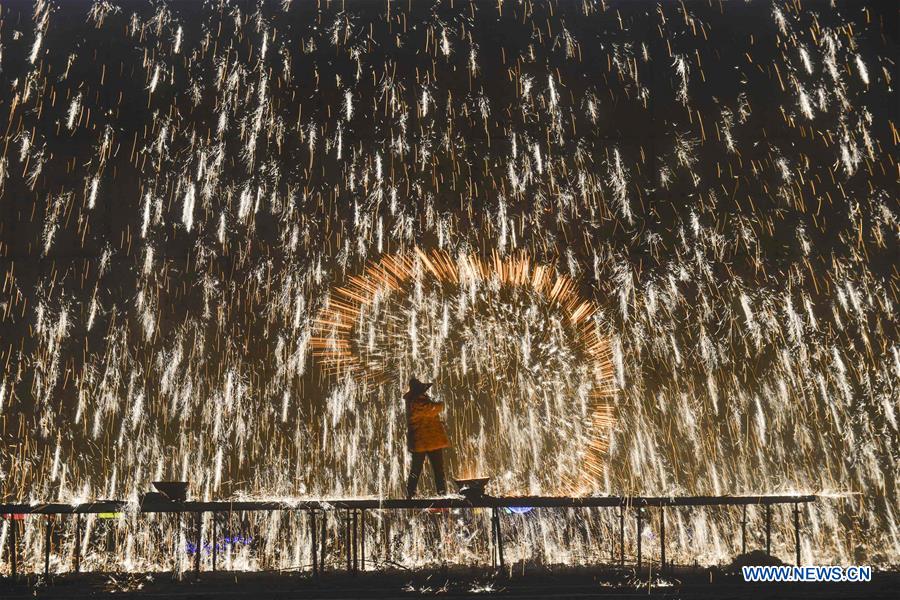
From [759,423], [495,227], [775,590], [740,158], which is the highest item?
[740,158]

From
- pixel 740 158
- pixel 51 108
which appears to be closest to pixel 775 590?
pixel 740 158

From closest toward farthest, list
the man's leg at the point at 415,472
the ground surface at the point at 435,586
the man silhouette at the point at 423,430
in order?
the ground surface at the point at 435,586
the man's leg at the point at 415,472
the man silhouette at the point at 423,430

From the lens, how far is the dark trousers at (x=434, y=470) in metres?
6.35

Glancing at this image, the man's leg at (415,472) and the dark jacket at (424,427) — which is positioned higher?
the dark jacket at (424,427)

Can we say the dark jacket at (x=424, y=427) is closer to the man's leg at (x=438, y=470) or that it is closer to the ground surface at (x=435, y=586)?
the man's leg at (x=438, y=470)

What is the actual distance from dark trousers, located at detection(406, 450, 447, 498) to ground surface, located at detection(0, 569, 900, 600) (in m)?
1.08

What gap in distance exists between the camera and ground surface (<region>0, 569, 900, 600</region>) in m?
4.50

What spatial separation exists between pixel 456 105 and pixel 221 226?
3928 millimetres

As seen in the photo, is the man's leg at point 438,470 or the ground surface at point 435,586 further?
the man's leg at point 438,470

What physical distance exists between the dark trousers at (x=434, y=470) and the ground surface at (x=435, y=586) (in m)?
1.08

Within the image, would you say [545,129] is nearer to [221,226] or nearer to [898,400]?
[221,226]

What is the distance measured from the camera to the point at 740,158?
362 inches

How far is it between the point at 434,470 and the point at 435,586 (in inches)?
66.4

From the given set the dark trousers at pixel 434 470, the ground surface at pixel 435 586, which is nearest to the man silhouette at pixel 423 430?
the dark trousers at pixel 434 470
